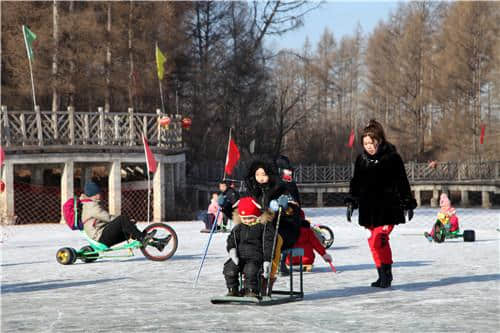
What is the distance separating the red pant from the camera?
35.3 ft

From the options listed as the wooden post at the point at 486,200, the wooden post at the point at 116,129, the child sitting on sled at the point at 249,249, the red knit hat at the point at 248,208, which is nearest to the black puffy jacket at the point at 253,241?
the child sitting on sled at the point at 249,249

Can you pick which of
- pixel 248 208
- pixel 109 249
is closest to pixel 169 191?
pixel 109 249

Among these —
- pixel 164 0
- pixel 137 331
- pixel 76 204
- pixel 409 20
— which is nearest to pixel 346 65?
pixel 409 20

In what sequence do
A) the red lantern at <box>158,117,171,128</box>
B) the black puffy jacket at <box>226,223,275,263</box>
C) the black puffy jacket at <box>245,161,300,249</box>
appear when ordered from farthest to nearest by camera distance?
the red lantern at <box>158,117,171,128</box> → the black puffy jacket at <box>245,161,300,249</box> → the black puffy jacket at <box>226,223,275,263</box>

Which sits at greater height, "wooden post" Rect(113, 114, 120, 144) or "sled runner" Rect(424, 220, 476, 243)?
"wooden post" Rect(113, 114, 120, 144)

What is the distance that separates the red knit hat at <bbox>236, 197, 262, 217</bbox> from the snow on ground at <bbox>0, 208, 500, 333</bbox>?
36.7 inches

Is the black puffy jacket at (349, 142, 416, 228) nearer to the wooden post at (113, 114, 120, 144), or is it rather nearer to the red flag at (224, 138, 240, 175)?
the red flag at (224, 138, 240, 175)

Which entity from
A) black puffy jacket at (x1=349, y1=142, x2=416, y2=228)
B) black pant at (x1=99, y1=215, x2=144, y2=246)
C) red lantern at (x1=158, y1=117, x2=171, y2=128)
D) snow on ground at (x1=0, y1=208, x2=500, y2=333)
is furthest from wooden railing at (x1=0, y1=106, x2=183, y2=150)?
black puffy jacket at (x1=349, y1=142, x2=416, y2=228)

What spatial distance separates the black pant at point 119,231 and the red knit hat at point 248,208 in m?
4.81

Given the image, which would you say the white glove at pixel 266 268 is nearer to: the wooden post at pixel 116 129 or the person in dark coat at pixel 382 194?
the person in dark coat at pixel 382 194

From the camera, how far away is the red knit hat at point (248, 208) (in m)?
9.55

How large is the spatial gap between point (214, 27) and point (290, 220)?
1685 inches

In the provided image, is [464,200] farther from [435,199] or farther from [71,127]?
[71,127]

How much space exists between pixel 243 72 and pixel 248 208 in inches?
1591
